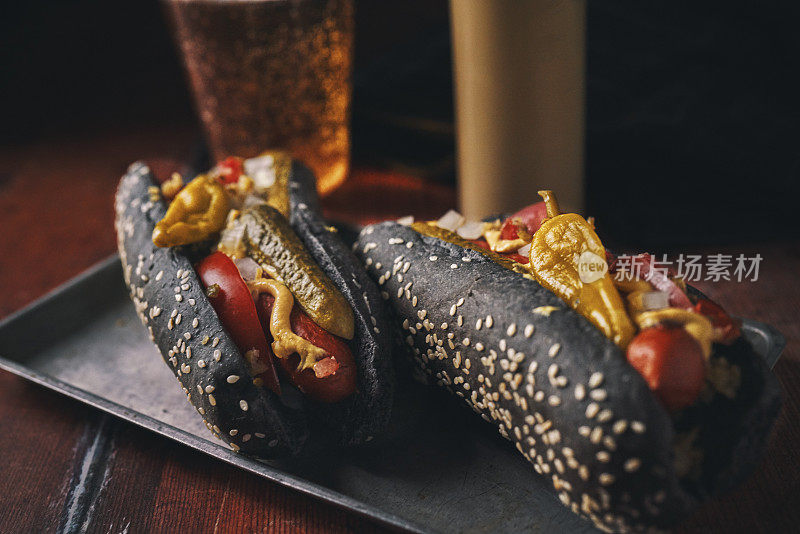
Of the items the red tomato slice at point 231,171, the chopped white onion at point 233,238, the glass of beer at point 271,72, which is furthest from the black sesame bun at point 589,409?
the glass of beer at point 271,72

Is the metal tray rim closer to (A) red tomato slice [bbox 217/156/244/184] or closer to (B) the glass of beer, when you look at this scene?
(A) red tomato slice [bbox 217/156/244/184]

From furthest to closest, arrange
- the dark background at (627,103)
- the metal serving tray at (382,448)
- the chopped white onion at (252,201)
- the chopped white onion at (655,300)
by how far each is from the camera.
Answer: the dark background at (627,103) < the chopped white onion at (252,201) < the metal serving tray at (382,448) < the chopped white onion at (655,300)

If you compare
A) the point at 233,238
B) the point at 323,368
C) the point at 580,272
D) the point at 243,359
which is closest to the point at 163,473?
the point at 243,359

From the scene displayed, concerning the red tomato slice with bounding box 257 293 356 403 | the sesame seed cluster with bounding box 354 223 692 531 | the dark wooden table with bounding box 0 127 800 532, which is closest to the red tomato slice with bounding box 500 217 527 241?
the sesame seed cluster with bounding box 354 223 692 531

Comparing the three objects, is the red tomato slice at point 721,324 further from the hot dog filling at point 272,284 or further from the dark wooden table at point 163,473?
the hot dog filling at point 272,284

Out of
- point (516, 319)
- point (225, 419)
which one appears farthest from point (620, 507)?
point (225, 419)

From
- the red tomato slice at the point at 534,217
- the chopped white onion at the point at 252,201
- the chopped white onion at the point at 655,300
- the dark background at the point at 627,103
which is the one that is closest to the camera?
the chopped white onion at the point at 655,300

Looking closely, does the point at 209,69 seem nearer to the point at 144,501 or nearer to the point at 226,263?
the point at 226,263
